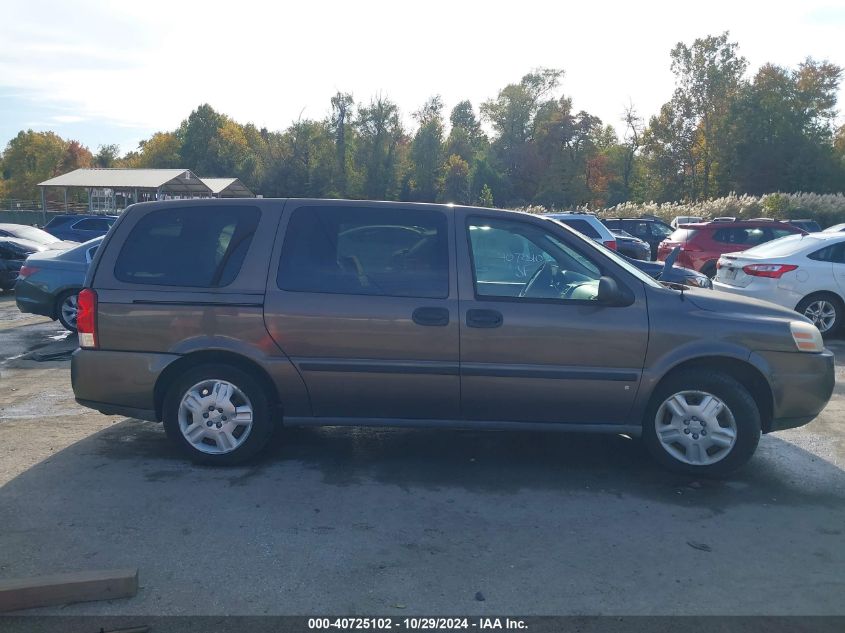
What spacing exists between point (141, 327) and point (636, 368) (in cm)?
344

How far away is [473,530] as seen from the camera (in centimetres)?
446

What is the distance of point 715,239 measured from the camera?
54.2ft

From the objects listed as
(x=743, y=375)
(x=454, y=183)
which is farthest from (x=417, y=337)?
(x=454, y=183)

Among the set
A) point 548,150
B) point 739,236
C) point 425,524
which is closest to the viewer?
point 425,524

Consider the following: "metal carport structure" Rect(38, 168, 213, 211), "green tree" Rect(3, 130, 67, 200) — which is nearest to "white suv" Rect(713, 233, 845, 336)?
"metal carport structure" Rect(38, 168, 213, 211)

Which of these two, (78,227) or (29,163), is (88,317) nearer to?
(78,227)

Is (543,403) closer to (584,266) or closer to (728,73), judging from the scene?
(584,266)

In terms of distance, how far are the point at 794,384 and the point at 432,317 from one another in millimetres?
2564

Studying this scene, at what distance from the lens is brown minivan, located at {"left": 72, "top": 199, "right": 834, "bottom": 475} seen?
523 centimetres

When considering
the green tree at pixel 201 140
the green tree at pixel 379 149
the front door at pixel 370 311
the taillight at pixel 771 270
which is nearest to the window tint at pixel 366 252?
the front door at pixel 370 311

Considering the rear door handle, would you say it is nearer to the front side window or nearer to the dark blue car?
the front side window

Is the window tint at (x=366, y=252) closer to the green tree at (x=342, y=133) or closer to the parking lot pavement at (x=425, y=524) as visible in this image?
the parking lot pavement at (x=425, y=524)

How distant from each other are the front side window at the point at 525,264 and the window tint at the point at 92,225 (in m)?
24.3

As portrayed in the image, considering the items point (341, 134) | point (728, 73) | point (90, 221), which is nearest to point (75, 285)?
point (90, 221)
